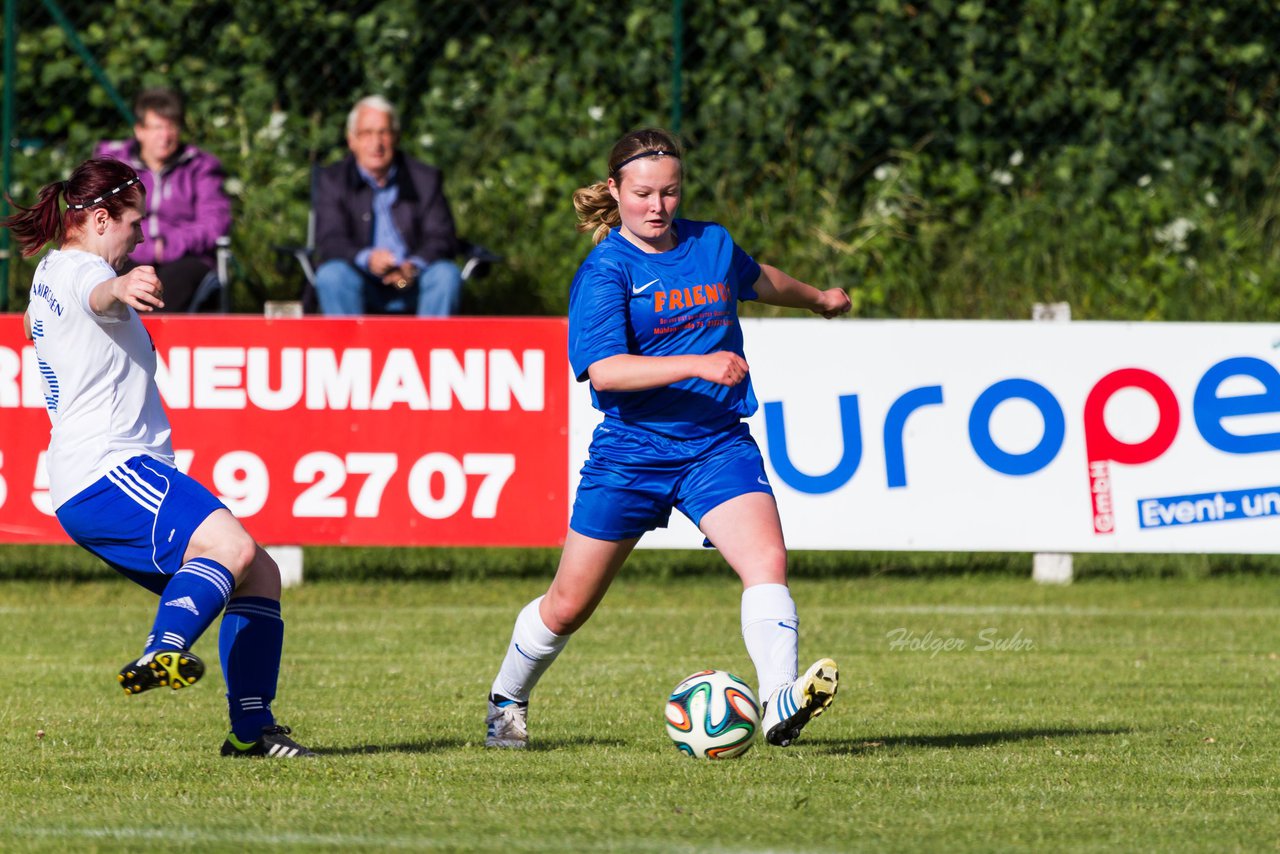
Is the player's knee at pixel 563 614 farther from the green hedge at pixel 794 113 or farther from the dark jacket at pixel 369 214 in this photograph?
the green hedge at pixel 794 113

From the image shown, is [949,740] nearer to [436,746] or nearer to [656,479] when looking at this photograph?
[656,479]

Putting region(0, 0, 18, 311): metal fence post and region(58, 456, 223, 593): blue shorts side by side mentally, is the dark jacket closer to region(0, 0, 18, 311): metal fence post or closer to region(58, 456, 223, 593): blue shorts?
region(0, 0, 18, 311): metal fence post

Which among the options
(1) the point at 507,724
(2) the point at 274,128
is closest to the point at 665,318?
(1) the point at 507,724

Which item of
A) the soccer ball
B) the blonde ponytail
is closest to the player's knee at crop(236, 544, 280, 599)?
the soccer ball

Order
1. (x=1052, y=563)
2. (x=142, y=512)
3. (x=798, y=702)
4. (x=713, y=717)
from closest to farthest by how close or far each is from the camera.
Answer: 1. (x=798, y=702)
2. (x=142, y=512)
3. (x=713, y=717)
4. (x=1052, y=563)

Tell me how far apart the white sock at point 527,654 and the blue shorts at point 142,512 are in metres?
1.08

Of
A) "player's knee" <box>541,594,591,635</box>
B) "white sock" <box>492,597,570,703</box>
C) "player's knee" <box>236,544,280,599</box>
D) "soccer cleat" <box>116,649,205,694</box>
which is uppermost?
"soccer cleat" <box>116,649,205,694</box>

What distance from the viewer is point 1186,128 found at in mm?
15703

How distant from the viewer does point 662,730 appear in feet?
21.9

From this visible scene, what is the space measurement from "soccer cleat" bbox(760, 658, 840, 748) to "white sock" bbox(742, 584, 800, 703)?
0.08 m

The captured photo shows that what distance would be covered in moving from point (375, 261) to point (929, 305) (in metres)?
4.45

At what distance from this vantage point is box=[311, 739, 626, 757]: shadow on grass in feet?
20.3

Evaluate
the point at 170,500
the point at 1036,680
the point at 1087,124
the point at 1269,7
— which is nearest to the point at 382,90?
the point at 1087,124

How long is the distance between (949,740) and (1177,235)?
9.15 metres
